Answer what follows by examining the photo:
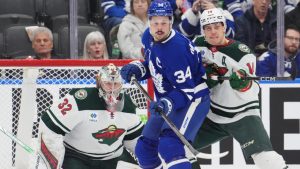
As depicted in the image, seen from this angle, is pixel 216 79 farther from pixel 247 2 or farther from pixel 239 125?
pixel 247 2

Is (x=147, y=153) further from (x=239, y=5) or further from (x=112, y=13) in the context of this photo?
(x=239, y=5)

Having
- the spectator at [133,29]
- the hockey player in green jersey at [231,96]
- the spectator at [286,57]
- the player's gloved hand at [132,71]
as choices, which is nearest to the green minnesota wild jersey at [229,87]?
the hockey player in green jersey at [231,96]

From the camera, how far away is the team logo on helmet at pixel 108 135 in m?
5.89

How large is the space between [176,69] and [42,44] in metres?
1.70

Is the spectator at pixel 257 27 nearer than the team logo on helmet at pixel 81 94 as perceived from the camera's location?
No

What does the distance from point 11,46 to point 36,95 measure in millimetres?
550

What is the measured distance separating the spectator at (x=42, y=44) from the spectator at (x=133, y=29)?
1.58 ft

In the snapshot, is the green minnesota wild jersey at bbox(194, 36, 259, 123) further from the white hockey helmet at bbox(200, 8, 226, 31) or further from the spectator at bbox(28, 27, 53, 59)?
the spectator at bbox(28, 27, 53, 59)

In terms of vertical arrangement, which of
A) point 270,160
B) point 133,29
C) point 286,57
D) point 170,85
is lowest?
point 270,160

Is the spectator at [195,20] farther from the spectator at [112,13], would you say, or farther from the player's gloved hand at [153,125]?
the player's gloved hand at [153,125]

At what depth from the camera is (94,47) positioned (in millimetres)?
6812

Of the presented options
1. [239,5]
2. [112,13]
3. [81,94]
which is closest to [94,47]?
[112,13]

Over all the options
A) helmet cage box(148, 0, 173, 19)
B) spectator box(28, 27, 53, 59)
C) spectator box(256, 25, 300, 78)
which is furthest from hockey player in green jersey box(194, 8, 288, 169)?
spectator box(28, 27, 53, 59)

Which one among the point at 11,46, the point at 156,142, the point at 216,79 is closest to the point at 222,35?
the point at 216,79
